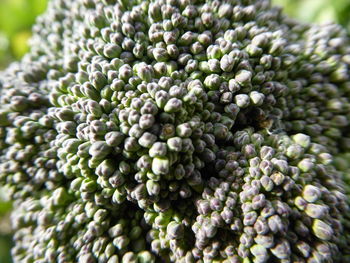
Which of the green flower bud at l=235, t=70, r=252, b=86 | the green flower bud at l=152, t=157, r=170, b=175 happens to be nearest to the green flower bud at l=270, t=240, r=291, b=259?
the green flower bud at l=152, t=157, r=170, b=175

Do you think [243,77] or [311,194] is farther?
[243,77]

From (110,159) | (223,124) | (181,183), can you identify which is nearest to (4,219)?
(110,159)

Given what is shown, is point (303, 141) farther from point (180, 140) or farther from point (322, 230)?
point (180, 140)

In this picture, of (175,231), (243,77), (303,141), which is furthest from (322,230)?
(243,77)

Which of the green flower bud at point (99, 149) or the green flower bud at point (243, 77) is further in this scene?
the green flower bud at point (243, 77)

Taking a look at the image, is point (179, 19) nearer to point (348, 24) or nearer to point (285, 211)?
point (285, 211)

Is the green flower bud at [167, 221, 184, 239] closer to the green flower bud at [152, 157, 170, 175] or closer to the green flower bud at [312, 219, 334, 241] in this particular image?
the green flower bud at [152, 157, 170, 175]

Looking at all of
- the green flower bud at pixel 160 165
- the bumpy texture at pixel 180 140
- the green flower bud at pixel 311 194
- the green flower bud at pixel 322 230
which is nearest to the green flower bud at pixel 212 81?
the bumpy texture at pixel 180 140

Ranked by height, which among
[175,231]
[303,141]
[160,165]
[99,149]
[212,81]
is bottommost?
[175,231]

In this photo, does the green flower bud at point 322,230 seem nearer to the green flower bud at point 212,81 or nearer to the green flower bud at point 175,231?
the green flower bud at point 175,231
